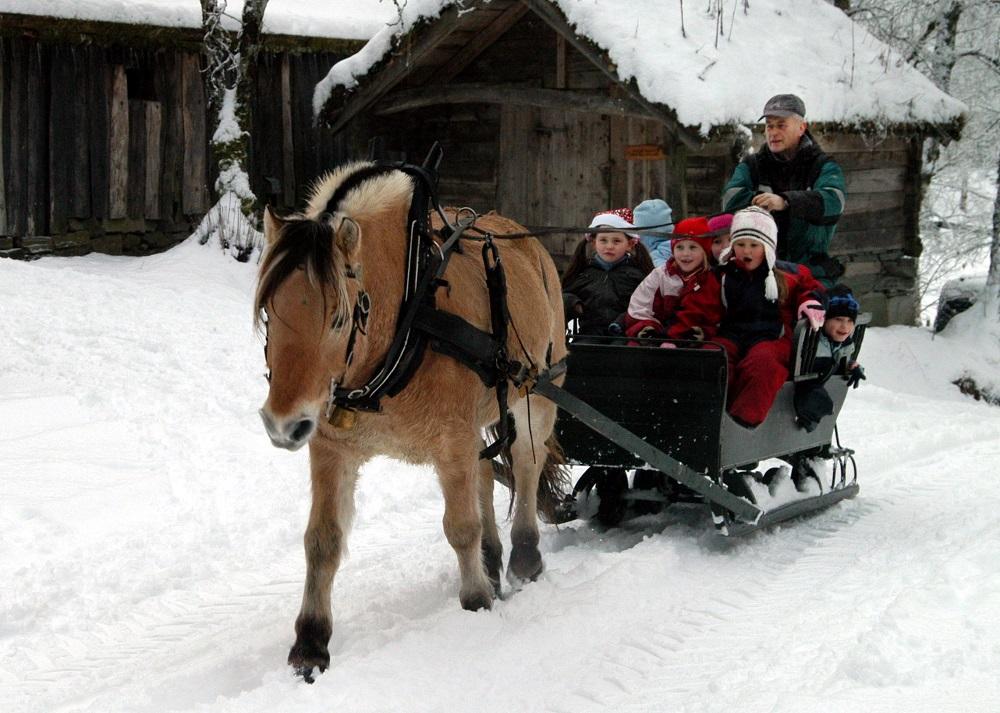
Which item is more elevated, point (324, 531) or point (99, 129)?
point (99, 129)

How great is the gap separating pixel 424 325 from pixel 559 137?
33.5 ft

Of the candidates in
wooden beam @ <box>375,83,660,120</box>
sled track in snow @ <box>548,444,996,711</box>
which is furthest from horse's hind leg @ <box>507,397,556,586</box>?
wooden beam @ <box>375,83,660,120</box>

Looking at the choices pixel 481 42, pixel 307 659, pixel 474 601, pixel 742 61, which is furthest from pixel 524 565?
pixel 481 42

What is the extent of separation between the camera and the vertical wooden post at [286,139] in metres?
15.3

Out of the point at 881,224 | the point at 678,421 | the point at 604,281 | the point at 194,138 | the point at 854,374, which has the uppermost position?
the point at 194,138

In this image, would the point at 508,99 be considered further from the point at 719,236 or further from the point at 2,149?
the point at 719,236

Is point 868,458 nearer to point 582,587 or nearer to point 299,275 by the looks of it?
point 582,587

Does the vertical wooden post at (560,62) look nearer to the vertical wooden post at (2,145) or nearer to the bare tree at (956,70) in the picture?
the bare tree at (956,70)

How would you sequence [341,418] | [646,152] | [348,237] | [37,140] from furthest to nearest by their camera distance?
[37,140] < [646,152] < [341,418] < [348,237]

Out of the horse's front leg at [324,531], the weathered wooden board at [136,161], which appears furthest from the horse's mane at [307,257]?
the weathered wooden board at [136,161]

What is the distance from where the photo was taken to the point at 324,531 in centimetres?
443

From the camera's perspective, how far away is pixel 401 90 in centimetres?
1418

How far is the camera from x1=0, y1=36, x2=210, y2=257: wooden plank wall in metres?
13.3

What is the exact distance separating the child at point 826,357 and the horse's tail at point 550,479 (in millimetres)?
1366
